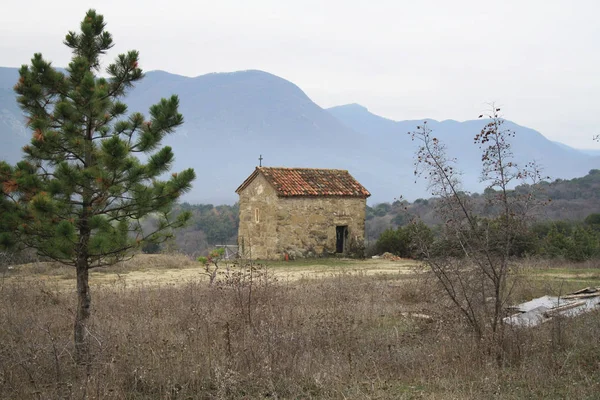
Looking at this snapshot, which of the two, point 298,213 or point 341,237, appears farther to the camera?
point 341,237

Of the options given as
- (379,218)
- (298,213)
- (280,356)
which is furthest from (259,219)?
(379,218)

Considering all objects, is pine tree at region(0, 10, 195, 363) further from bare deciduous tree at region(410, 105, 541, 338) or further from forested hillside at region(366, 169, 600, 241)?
forested hillside at region(366, 169, 600, 241)

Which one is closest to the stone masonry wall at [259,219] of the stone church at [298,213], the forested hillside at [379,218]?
the stone church at [298,213]

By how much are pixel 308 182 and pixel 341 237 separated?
313cm

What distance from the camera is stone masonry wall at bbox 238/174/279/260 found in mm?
25438

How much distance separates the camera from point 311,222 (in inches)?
1013

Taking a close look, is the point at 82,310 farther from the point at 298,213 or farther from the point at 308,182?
the point at 308,182

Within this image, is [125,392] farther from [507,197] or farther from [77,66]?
[507,197]

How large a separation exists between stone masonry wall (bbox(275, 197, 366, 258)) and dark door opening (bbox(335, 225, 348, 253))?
24cm

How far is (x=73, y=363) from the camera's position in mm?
6359

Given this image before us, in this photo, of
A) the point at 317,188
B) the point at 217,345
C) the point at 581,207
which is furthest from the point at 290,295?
the point at 581,207

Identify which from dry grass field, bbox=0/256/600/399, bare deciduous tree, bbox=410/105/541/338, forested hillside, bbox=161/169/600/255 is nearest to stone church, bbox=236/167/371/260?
dry grass field, bbox=0/256/600/399

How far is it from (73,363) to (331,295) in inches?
233

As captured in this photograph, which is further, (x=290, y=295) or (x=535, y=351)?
(x=290, y=295)
